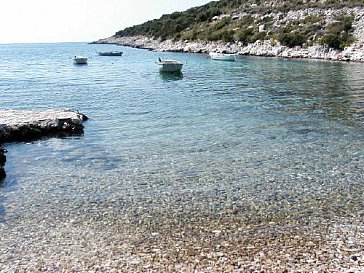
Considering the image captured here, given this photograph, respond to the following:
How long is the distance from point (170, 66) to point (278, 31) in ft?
165

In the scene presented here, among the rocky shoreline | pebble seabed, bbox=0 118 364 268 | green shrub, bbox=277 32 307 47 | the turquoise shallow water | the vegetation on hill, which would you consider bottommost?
the turquoise shallow water

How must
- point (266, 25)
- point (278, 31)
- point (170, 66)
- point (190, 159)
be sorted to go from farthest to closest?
point (266, 25)
point (278, 31)
point (170, 66)
point (190, 159)

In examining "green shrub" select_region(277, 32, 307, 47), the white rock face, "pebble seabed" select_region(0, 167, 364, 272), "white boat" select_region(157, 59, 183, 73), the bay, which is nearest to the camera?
"pebble seabed" select_region(0, 167, 364, 272)

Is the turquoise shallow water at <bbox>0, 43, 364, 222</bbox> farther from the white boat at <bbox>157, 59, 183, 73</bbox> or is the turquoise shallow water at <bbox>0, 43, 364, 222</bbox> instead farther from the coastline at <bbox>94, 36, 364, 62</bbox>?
the coastline at <bbox>94, 36, 364, 62</bbox>

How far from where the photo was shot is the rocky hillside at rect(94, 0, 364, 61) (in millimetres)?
73000

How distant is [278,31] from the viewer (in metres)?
91.9

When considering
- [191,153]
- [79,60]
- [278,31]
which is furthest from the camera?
[278,31]

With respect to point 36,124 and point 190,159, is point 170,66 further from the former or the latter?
point 190,159

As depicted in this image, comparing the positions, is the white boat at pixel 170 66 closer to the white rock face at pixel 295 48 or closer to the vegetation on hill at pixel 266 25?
the white rock face at pixel 295 48

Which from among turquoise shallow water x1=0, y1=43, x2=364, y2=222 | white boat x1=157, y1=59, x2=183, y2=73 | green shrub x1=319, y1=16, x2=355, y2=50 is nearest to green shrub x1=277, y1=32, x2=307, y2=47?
green shrub x1=319, y1=16, x2=355, y2=50

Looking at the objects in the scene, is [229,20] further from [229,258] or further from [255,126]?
[229,258]

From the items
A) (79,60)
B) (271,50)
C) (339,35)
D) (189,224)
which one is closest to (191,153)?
(189,224)

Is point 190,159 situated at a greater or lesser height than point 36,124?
lesser

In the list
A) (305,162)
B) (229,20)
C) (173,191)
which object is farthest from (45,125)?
(229,20)
